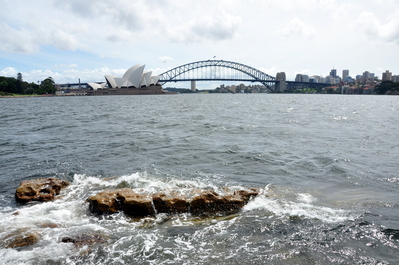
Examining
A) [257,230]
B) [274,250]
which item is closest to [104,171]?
[257,230]

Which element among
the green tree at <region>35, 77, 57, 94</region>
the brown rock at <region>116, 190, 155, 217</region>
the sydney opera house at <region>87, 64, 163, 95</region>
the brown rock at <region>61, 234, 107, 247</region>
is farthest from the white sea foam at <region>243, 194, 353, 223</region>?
the green tree at <region>35, 77, 57, 94</region>

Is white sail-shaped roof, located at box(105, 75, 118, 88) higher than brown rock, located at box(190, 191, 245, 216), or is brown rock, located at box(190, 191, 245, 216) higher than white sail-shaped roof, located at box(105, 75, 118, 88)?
white sail-shaped roof, located at box(105, 75, 118, 88)

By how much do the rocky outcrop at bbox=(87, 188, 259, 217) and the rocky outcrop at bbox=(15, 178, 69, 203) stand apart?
142 cm

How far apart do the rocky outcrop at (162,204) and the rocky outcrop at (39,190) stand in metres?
1.42

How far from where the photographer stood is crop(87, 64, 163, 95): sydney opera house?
4011 inches

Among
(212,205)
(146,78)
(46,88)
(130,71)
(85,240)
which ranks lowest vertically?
(85,240)

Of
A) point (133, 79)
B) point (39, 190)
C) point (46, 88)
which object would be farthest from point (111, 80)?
point (39, 190)

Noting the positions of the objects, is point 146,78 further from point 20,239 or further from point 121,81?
point 20,239

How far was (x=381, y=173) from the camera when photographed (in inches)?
340

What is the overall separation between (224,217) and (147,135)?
Answer: 10961mm

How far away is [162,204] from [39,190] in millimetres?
3238

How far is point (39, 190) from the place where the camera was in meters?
6.85

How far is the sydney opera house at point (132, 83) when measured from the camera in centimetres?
10188

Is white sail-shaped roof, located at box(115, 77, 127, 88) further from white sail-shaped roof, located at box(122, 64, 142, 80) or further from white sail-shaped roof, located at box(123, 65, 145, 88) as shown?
white sail-shaped roof, located at box(123, 65, 145, 88)
